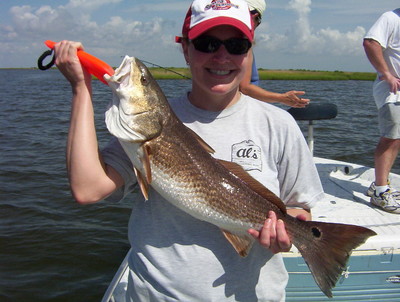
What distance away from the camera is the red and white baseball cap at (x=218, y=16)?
82.2 inches

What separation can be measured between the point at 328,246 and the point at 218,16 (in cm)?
137

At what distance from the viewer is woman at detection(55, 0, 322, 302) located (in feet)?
6.66

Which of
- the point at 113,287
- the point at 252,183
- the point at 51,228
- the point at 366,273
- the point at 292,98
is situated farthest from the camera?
the point at 51,228

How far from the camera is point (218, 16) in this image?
2.09 metres

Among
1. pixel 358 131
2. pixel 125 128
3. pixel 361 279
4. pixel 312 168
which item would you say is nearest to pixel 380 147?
pixel 361 279

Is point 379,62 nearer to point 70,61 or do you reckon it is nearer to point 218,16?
point 218,16

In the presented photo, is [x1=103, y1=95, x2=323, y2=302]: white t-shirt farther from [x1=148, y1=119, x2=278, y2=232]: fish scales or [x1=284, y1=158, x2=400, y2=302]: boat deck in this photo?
[x1=284, y1=158, x2=400, y2=302]: boat deck

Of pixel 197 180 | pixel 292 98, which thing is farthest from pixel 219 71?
pixel 292 98

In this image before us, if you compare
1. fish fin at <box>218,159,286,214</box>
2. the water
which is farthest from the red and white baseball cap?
the water

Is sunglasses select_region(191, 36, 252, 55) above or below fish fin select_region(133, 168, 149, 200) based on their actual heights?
above

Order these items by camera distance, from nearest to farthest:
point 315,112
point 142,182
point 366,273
A: point 142,182 < point 366,273 < point 315,112

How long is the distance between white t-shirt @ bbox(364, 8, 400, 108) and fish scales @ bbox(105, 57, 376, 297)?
10.7 ft

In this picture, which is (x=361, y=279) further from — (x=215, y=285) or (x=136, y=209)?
(x=136, y=209)

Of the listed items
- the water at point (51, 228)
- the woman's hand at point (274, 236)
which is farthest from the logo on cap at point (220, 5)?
the water at point (51, 228)
